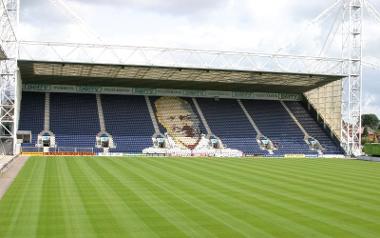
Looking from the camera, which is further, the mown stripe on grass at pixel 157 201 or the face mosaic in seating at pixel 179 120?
the face mosaic in seating at pixel 179 120

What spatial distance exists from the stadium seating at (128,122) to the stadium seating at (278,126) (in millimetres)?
14086

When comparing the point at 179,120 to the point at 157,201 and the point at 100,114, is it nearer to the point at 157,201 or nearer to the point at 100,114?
the point at 100,114

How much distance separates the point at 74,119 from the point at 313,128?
29654 mm

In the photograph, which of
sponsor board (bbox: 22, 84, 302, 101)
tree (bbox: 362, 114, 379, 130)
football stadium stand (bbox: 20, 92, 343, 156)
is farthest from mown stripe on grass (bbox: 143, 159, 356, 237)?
tree (bbox: 362, 114, 379, 130)

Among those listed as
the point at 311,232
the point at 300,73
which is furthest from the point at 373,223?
the point at 300,73

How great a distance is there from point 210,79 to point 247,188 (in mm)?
32338

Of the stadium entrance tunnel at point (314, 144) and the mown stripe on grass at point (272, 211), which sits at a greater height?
the stadium entrance tunnel at point (314, 144)

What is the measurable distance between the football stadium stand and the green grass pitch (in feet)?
78.9

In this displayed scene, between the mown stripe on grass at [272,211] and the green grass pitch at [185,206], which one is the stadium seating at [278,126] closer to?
the green grass pitch at [185,206]

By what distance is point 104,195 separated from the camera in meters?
19.9

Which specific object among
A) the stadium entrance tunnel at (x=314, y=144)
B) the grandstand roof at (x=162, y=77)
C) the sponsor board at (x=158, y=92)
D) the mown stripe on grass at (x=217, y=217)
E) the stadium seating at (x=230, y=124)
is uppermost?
the grandstand roof at (x=162, y=77)

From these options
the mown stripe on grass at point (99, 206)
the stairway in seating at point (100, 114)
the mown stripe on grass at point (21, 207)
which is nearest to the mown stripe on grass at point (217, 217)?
the mown stripe on grass at point (99, 206)

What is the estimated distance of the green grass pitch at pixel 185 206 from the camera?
1399 cm

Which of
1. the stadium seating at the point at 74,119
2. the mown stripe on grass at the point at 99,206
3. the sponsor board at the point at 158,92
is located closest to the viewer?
the mown stripe on grass at the point at 99,206
